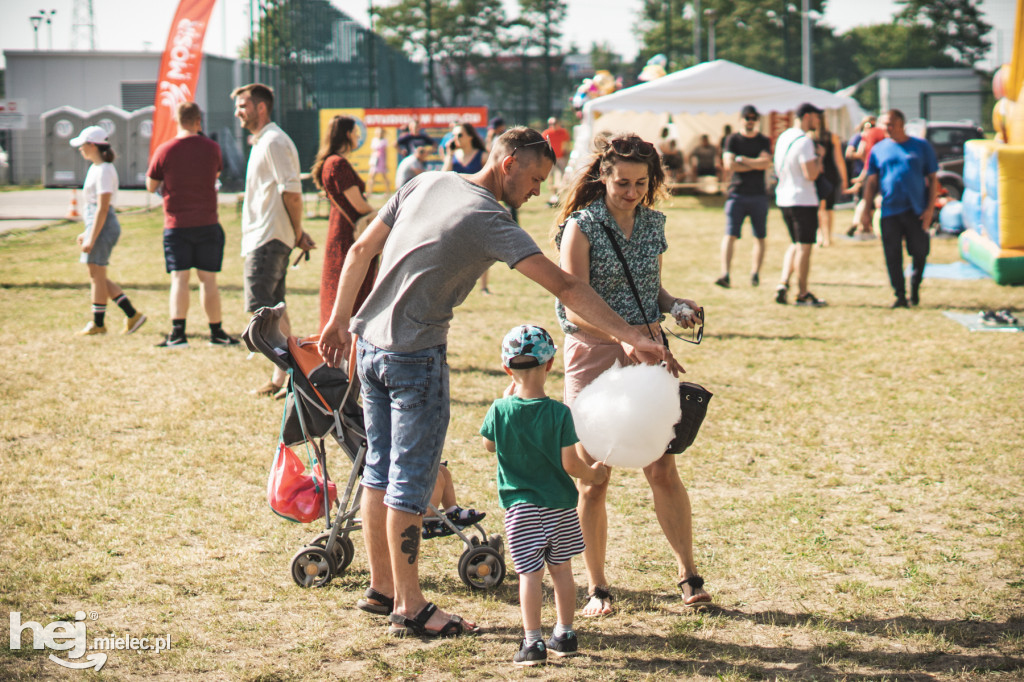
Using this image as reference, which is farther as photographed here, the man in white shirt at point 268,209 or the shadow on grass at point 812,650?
the man in white shirt at point 268,209

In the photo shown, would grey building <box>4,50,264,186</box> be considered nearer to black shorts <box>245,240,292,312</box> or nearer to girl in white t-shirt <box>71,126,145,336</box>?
→ girl in white t-shirt <box>71,126,145,336</box>

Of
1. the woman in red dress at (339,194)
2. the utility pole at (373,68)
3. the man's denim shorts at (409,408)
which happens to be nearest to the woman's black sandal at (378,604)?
the man's denim shorts at (409,408)

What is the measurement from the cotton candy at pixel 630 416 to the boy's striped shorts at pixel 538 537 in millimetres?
352

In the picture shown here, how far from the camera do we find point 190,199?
8.66 metres

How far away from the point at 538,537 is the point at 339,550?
1.17 metres

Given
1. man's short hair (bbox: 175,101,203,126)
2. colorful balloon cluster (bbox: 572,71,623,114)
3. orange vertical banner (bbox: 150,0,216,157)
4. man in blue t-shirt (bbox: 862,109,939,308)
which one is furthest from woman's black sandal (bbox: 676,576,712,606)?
colorful balloon cluster (bbox: 572,71,623,114)

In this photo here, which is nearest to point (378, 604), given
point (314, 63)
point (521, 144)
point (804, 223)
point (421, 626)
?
point (421, 626)

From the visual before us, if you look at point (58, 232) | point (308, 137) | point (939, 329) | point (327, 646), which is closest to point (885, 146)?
point (939, 329)

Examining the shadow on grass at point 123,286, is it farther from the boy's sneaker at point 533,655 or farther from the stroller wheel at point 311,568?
the boy's sneaker at point 533,655

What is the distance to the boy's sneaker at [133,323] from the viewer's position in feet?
32.5

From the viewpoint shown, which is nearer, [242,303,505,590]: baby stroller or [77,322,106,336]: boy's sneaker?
[242,303,505,590]: baby stroller

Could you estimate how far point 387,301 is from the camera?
362 centimetres

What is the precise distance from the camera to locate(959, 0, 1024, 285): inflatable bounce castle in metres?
10.1

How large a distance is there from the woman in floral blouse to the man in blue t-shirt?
23.9 feet
